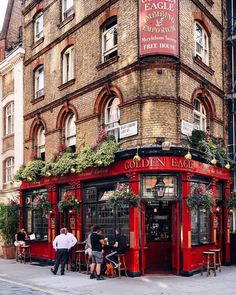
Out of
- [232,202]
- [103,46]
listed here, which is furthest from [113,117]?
[232,202]

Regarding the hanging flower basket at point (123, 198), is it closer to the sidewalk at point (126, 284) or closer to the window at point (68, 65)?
the sidewalk at point (126, 284)

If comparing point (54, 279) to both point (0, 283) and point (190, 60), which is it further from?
point (190, 60)

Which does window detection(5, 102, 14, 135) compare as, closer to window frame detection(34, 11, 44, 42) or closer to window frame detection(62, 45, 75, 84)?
window frame detection(34, 11, 44, 42)

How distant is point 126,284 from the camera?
14758 millimetres

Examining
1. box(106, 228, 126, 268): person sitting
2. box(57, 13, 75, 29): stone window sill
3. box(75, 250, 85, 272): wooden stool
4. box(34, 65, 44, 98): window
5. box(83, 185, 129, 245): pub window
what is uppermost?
box(57, 13, 75, 29): stone window sill

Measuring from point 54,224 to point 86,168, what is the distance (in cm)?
395

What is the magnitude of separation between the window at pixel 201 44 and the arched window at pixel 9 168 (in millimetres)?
12004

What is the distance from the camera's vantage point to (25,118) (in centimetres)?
2447

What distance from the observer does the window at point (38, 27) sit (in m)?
23.8

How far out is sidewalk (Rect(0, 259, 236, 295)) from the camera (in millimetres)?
13672

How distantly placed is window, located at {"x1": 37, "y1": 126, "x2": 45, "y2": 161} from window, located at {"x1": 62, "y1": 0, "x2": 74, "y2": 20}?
5373mm

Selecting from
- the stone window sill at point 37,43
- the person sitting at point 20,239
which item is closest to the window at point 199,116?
the stone window sill at point 37,43

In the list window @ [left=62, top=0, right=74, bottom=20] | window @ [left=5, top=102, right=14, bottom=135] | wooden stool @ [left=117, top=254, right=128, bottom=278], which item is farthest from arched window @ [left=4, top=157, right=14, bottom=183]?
wooden stool @ [left=117, top=254, right=128, bottom=278]

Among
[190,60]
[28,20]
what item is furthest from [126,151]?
[28,20]
